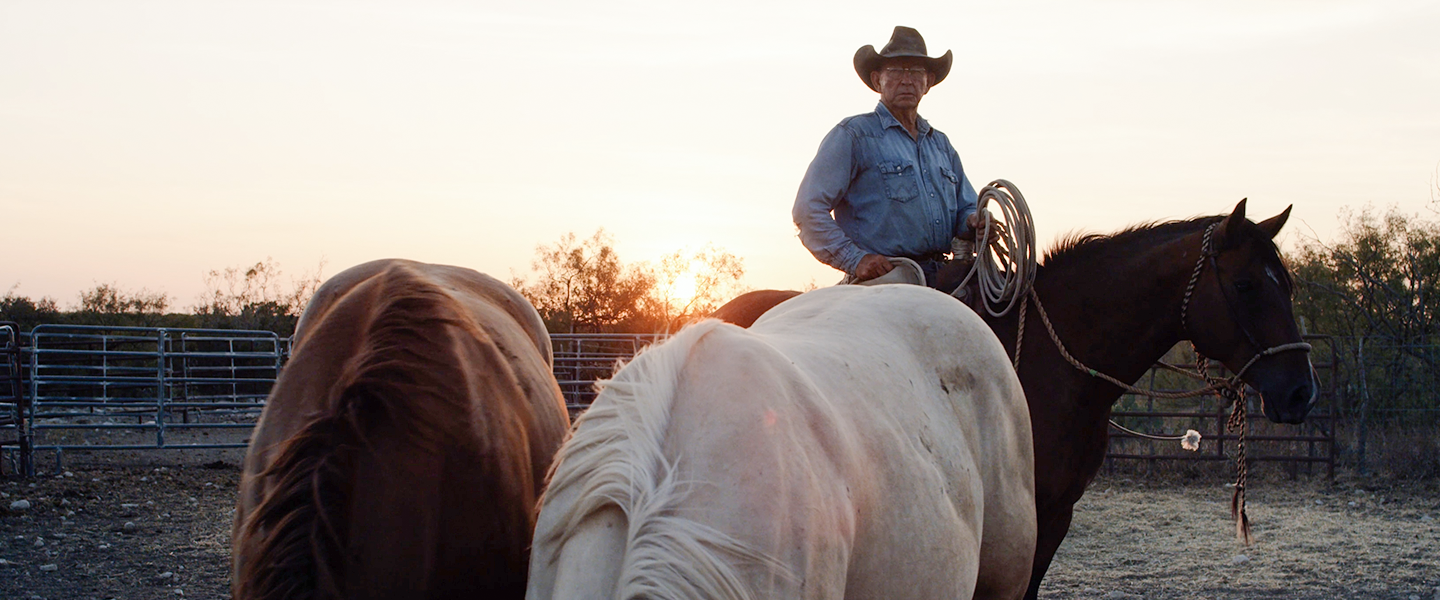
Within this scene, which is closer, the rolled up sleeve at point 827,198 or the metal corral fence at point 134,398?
the rolled up sleeve at point 827,198

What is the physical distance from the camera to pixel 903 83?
4.00 m

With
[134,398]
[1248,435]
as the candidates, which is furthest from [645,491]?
[134,398]

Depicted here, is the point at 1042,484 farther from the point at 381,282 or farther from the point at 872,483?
the point at 381,282

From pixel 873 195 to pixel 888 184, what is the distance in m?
0.07

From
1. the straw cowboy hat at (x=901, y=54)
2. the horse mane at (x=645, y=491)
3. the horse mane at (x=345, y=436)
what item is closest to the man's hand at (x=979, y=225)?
the straw cowboy hat at (x=901, y=54)

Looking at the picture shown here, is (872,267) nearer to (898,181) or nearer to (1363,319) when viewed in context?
(898,181)

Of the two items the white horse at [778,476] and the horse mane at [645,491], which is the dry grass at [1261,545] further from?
the horse mane at [645,491]

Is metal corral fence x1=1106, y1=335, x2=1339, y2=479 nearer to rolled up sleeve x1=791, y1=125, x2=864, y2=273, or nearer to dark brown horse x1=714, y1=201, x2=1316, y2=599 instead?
dark brown horse x1=714, y1=201, x2=1316, y2=599

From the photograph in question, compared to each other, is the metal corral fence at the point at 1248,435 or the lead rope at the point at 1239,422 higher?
the lead rope at the point at 1239,422

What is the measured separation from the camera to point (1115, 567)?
6352 mm

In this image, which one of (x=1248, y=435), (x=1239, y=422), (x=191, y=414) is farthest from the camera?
(x=191, y=414)

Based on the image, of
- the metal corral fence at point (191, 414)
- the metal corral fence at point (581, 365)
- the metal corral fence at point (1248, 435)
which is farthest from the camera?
the metal corral fence at point (581, 365)

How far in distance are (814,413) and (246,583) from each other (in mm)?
905

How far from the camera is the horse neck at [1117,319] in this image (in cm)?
344
